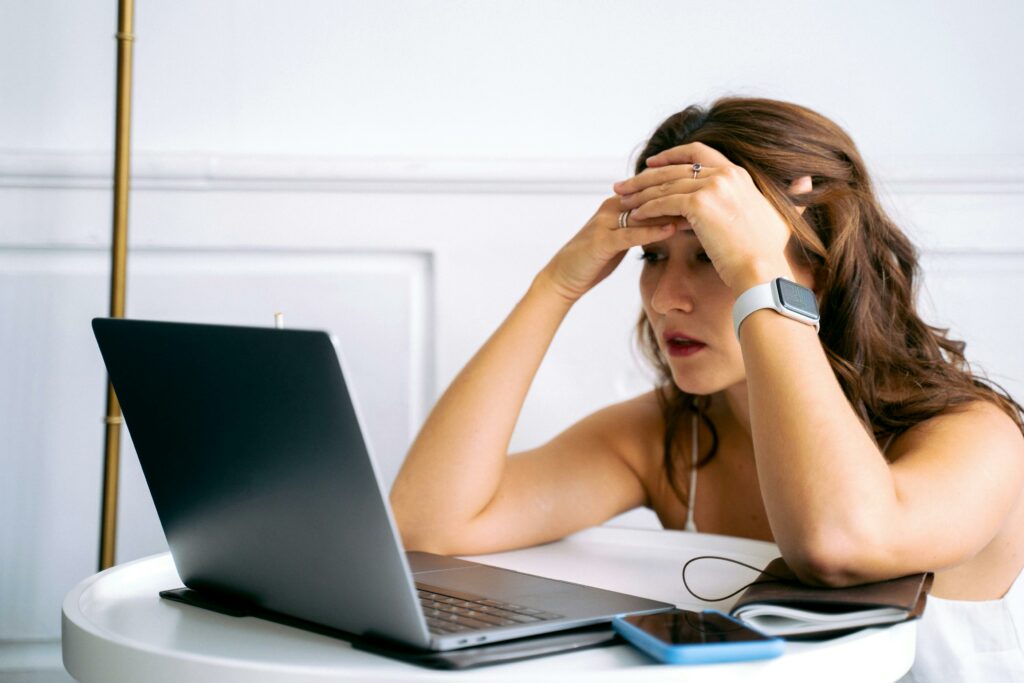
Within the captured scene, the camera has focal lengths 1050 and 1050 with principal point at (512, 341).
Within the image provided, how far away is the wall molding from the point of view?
160 centimetres

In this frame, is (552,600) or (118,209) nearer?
(552,600)

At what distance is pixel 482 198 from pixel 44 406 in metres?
0.76

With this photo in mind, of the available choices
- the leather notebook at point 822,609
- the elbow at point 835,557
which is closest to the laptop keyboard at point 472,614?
the leather notebook at point 822,609

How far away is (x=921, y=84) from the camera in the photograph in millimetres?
1700

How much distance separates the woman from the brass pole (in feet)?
1.63

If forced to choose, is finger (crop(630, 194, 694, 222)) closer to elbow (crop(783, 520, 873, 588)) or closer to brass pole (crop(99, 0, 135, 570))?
elbow (crop(783, 520, 873, 588))

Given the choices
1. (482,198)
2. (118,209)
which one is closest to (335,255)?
(482,198)

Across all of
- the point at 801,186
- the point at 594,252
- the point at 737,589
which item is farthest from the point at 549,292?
the point at 737,589

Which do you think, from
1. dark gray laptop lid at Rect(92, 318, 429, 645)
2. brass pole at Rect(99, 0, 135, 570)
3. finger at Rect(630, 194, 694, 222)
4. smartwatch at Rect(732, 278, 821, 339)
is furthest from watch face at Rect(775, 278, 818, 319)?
brass pole at Rect(99, 0, 135, 570)

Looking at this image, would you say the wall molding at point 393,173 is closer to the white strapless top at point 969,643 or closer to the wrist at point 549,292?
the wrist at point 549,292

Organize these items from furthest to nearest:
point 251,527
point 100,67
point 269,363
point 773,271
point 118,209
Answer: point 100,67
point 118,209
point 773,271
point 251,527
point 269,363

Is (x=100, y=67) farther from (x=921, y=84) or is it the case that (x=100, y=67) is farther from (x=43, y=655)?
(x=921, y=84)

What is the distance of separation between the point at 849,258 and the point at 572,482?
0.42 meters

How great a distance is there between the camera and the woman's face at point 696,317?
115 centimetres
